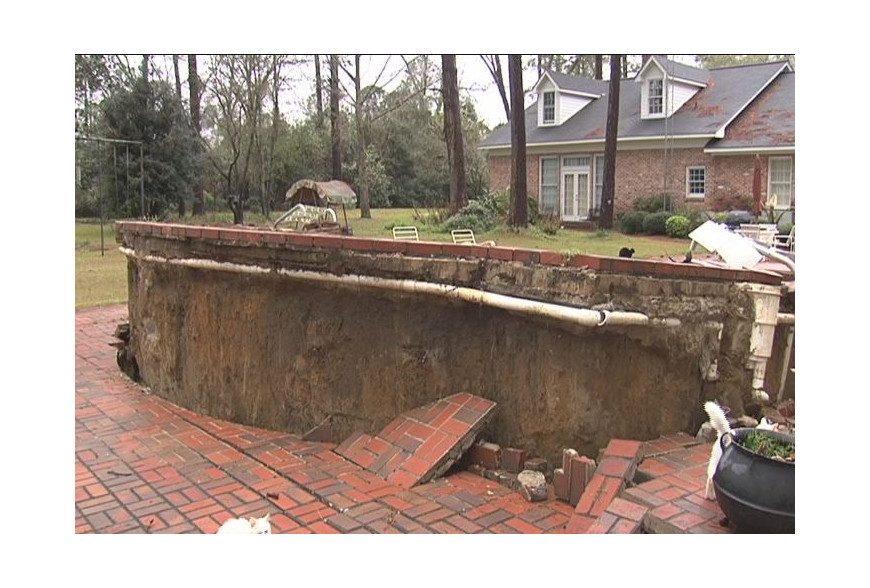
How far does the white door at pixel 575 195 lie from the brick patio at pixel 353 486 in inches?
528

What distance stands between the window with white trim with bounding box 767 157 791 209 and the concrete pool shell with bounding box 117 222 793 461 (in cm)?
1141

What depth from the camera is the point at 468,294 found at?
13.1 ft

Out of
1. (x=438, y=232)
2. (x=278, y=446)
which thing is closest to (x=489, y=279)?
(x=278, y=446)

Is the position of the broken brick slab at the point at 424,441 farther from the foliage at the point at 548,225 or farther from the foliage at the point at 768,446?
the foliage at the point at 548,225

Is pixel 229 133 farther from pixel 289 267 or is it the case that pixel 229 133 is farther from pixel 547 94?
pixel 289 267

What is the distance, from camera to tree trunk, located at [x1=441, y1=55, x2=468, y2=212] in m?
12.9

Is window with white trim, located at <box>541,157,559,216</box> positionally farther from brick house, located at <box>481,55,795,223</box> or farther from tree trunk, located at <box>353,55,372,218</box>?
tree trunk, located at <box>353,55,372,218</box>

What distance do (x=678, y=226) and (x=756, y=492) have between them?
1185cm

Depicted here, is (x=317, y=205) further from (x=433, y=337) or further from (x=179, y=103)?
(x=179, y=103)

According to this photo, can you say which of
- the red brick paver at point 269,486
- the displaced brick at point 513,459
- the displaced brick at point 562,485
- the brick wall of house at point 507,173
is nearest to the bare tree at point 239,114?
the brick wall of house at point 507,173

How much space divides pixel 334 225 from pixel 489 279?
149 inches

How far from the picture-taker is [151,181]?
1477 cm

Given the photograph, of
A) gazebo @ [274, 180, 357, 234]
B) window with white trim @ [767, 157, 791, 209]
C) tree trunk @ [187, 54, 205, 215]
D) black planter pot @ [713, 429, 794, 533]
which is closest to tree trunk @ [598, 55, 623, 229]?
window with white trim @ [767, 157, 791, 209]

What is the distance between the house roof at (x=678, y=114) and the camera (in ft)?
49.6
